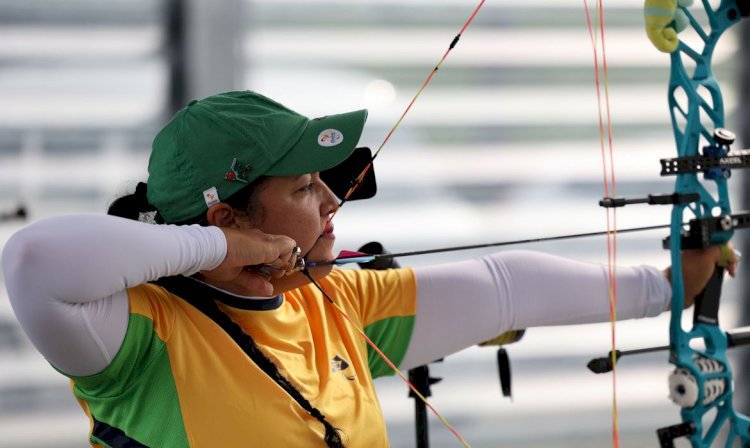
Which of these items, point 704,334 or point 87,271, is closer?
point 87,271

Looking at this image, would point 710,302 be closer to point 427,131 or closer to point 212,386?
point 212,386

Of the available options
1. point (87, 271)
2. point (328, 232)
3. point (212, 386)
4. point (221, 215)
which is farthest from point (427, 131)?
point (87, 271)

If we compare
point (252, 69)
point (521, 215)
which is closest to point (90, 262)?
point (252, 69)

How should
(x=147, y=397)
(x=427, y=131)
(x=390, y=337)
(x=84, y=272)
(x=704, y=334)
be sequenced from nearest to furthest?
(x=84, y=272), (x=147, y=397), (x=390, y=337), (x=704, y=334), (x=427, y=131)

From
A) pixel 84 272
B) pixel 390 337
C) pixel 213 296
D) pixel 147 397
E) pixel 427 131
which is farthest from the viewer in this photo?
pixel 427 131

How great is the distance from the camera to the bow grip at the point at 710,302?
1.74m

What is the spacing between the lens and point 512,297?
5.60 feet

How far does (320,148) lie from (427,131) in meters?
1.59

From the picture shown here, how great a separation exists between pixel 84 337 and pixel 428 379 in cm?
85

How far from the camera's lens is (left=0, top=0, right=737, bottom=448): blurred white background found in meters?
2.59

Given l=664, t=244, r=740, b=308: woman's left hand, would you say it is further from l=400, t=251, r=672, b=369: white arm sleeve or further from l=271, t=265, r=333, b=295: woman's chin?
l=271, t=265, r=333, b=295: woman's chin

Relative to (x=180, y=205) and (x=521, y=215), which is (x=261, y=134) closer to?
(x=180, y=205)

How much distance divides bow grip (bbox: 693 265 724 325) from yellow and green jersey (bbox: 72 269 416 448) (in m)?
0.71

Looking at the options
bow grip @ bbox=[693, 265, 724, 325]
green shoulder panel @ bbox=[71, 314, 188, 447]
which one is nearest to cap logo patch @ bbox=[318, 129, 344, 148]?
green shoulder panel @ bbox=[71, 314, 188, 447]
